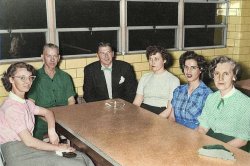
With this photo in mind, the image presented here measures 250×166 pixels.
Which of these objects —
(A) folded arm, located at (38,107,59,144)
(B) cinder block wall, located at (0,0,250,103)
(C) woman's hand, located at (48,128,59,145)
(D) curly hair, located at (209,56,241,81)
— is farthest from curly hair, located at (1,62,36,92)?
(B) cinder block wall, located at (0,0,250,103)

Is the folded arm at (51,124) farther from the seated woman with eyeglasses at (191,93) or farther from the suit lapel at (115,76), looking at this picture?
the suit lapel at (115,76)

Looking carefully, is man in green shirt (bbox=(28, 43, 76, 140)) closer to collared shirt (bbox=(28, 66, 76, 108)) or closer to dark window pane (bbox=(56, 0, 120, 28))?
collared shirt (bbox=(28, 66, 76, 108))

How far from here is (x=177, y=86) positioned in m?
3.61

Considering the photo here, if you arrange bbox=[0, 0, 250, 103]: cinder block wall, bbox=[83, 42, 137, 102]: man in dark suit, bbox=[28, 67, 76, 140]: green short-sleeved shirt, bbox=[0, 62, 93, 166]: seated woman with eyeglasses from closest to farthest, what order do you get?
bbox=[0, 62, 93, 166]: seated woman with eyeglasses
bbox=[28, 67, 76, 140]: green short-sleeved shirt
bbox=[83, 42, 137, 102]: man in dark suit
bbox=[0, 0, 250, 103]: cinder block wall

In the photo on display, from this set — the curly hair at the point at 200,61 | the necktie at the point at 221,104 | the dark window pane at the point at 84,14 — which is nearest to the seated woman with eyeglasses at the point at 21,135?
the necktie at the point at 221,104

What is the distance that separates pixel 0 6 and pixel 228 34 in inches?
163

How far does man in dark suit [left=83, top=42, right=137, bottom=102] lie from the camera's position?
4.33 m

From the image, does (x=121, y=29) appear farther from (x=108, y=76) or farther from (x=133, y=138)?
(x=133, y=138)

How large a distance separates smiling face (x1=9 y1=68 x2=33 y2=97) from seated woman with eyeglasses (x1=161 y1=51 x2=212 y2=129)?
4.92ft

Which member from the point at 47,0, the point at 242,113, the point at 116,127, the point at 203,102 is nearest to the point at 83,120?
the point at 116,127

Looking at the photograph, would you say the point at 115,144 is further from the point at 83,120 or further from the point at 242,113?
the point at 242,113

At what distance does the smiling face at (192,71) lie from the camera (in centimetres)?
317

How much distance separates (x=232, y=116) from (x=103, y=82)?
2113 mm

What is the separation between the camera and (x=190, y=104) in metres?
3.13
